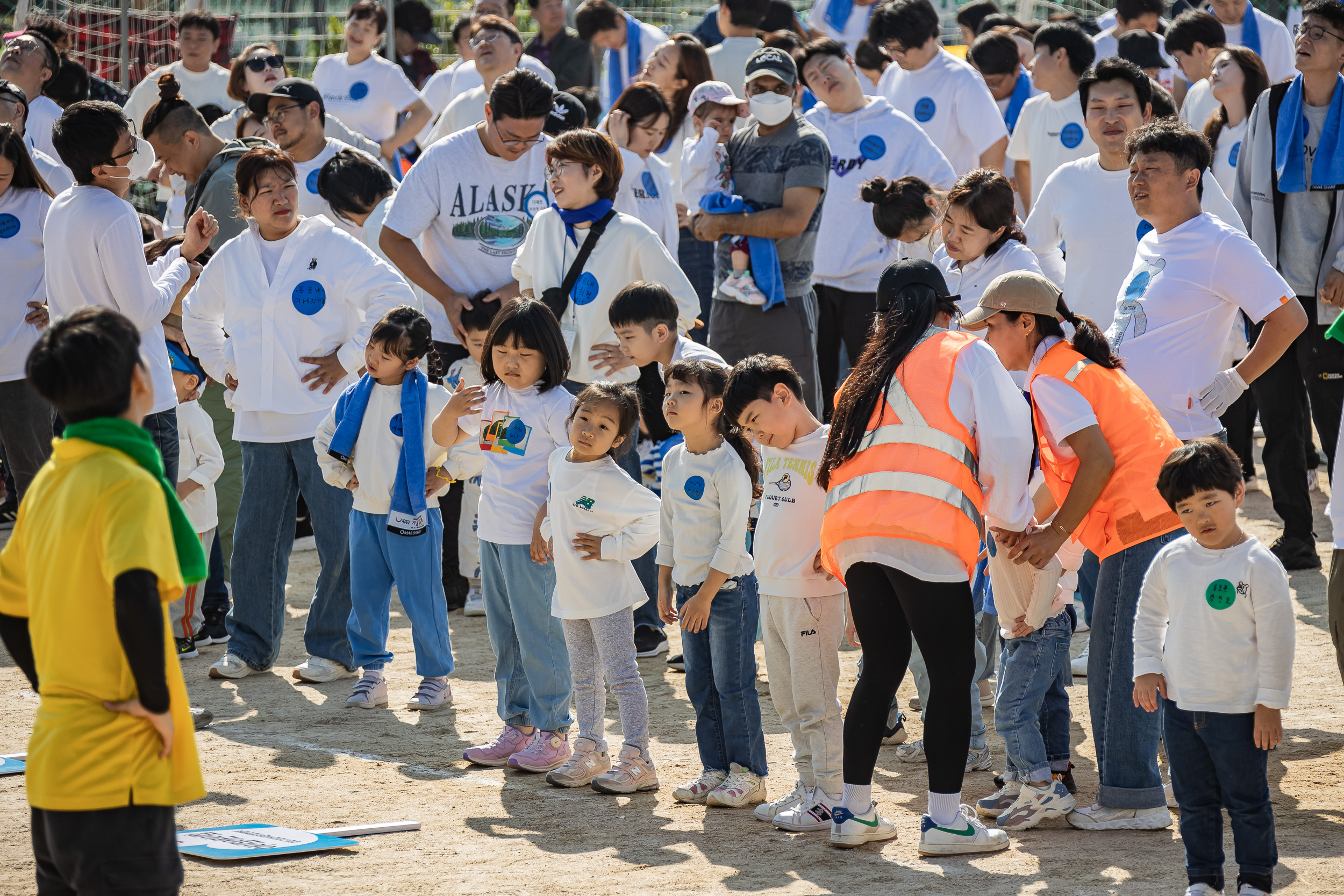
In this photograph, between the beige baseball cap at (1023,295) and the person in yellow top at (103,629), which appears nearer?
the person in yellow top at (103,629)

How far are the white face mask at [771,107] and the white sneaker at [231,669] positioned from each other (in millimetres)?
3554

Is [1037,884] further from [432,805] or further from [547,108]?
[547,108]

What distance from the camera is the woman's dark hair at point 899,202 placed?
6320 mm

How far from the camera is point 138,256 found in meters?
5.95

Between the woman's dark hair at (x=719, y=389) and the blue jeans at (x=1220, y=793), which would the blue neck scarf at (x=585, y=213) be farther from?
the blue jeans at (x=1220, y=793)

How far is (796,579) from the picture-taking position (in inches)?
181

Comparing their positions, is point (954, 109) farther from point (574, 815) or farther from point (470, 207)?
point (574, 815)

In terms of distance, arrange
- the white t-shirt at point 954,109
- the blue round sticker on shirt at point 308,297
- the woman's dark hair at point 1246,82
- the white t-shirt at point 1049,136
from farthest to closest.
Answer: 1. the white t-shirt at point 954,109
2. the white t-shirt at point 1049,136
3. the woman's dark hair at point 1246,82
4. the blue round sticker on shirt at point 308,297

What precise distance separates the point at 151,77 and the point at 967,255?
22.8 feet

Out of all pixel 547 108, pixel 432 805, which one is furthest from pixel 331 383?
pixel 432 805

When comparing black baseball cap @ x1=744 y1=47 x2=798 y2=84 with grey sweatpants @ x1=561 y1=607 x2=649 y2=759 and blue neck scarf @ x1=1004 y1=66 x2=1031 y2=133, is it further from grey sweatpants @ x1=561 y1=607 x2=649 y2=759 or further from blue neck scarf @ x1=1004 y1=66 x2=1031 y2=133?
blue neck scarf @ x1=1004 y1=66 x2=1031 y2=133

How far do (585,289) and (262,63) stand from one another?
4726 millimetres

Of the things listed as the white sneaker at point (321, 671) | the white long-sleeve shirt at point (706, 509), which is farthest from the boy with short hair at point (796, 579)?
the white sneaker at point (321, 671)

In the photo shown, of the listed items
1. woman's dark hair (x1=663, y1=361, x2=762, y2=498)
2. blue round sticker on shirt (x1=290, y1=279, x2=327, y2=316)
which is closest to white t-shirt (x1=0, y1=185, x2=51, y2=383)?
blue round sticker on shirt (x1=290, y1=279, x2=327, y2=316)
